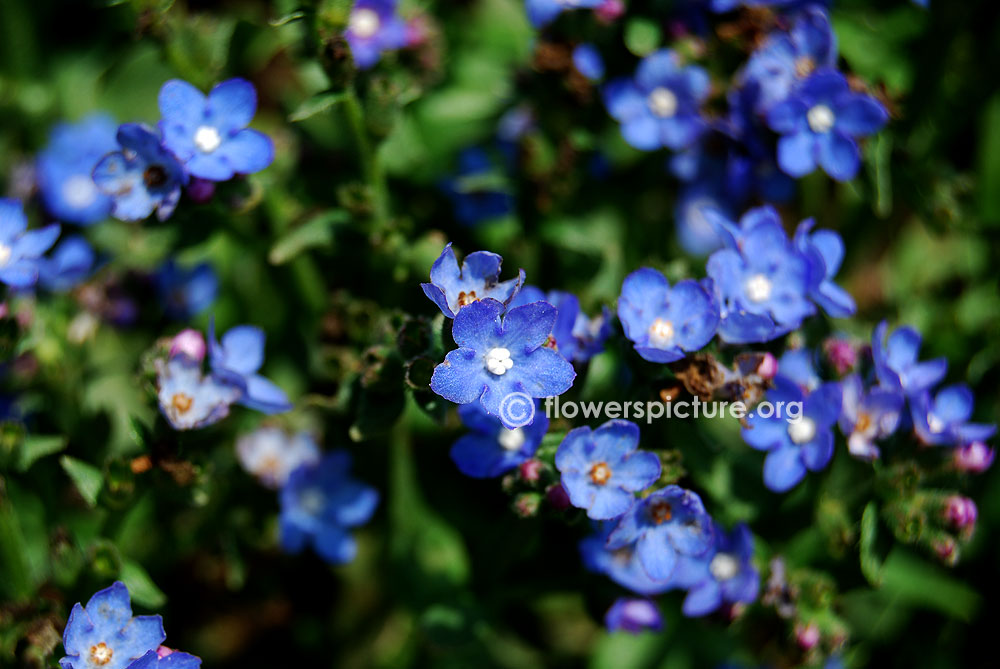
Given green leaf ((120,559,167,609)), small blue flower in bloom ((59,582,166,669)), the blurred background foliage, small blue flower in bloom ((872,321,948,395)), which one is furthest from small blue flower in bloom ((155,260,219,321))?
small blue flower in bloom ((872,321,948,395))

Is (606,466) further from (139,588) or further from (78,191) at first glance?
(78,191)

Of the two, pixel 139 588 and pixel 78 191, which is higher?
pixel 78 191

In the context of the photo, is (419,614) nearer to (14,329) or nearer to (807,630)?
(807,630)

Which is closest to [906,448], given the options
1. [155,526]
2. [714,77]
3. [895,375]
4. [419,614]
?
[895,375]

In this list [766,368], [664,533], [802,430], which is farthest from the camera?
[802,430]

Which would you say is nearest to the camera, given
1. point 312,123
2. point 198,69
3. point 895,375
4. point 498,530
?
point 895,375

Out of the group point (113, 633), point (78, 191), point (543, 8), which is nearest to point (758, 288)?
point (543, 8)

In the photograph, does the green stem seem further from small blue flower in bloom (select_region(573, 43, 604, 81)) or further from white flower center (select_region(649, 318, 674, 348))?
white flower center (select_region(649, 318, 674, 348))
